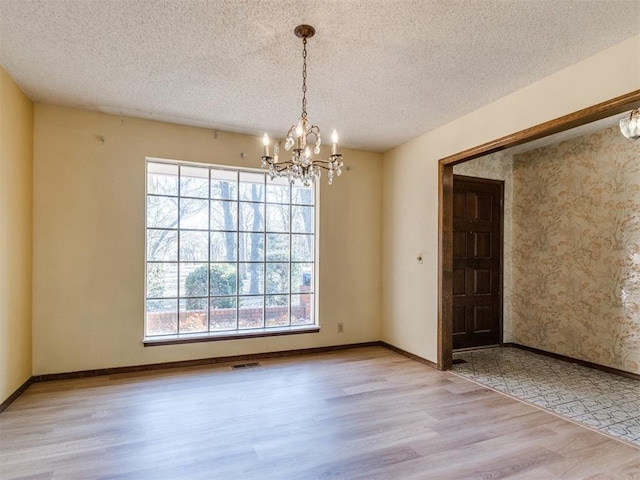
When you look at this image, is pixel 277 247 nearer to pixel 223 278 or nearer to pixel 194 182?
pixel 223 278

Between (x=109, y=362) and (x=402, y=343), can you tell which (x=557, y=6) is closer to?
(x=402, y=343)

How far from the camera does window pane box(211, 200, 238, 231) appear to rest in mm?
4363

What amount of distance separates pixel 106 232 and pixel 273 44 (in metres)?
2.66

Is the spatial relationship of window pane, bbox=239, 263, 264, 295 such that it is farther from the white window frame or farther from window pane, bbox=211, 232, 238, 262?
window pane, bbox=211, 232, 238, 262

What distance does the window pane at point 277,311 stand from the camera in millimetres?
4605

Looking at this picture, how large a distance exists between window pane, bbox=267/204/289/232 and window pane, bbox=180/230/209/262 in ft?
2.64

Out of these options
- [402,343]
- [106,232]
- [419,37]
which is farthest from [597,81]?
[106,232]

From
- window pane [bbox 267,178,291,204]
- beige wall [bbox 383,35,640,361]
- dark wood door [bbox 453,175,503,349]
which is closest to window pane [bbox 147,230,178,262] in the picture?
window pane [bbox 267,178,291,204]

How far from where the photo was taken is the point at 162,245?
4.14m

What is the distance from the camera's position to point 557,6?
2145mm

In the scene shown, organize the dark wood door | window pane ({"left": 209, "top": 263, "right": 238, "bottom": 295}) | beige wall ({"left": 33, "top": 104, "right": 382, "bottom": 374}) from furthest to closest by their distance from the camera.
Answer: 1. the dark wood door
2. window pane ({"left": 209, "top": 263, "right": 238, "bottom": 295})
3. beige wall ({"left": 33, "top": 104, "right": 382, "bottom": 374})

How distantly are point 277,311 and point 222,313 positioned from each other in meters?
0.70

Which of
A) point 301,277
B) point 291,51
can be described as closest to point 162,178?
point 301,277

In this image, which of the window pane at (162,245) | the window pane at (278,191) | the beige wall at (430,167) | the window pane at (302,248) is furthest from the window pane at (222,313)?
the beige wall at (430,167)
